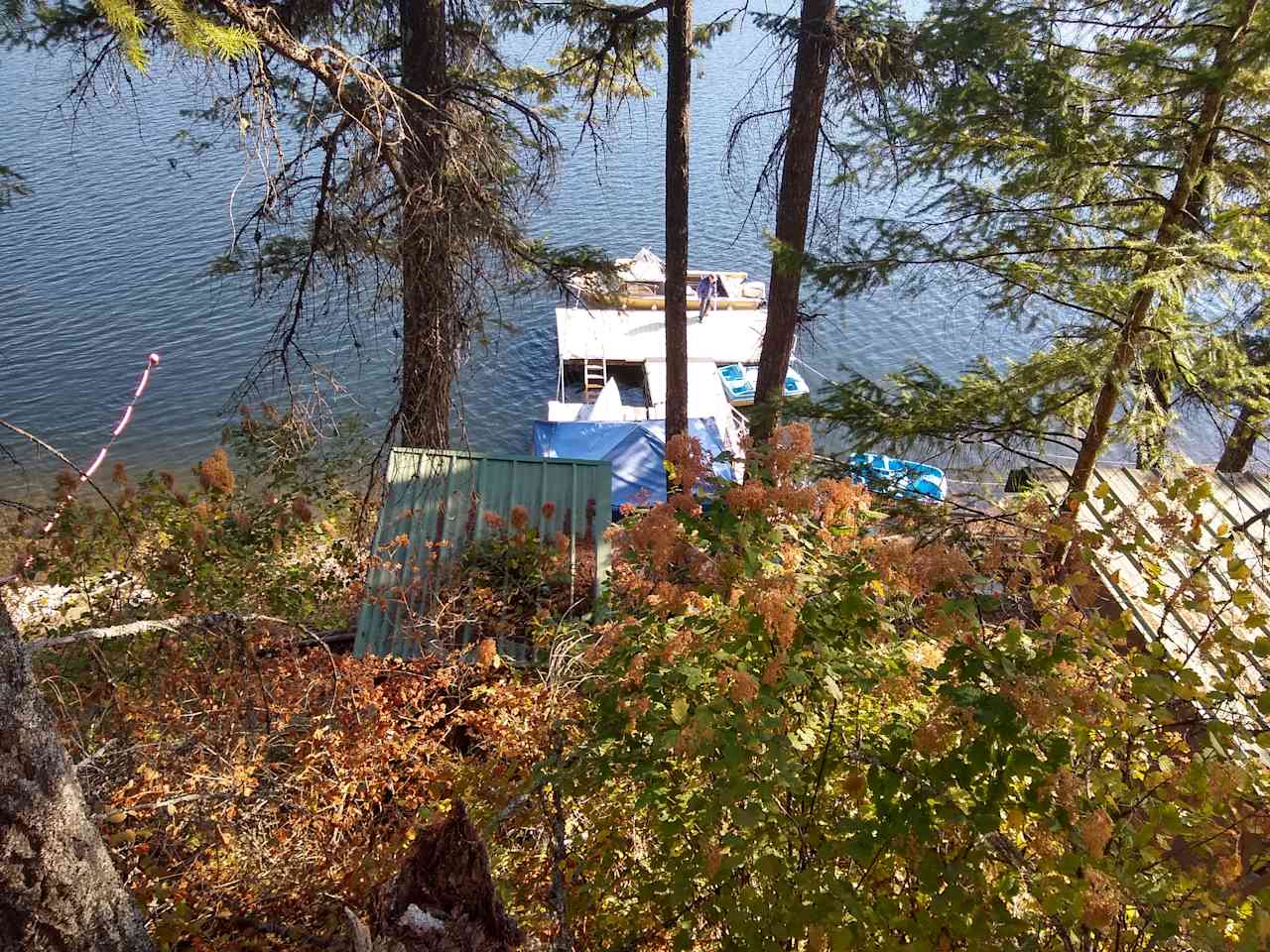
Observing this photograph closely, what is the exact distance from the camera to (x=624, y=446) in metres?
13.3

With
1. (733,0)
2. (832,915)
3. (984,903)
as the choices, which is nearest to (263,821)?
(832,915)

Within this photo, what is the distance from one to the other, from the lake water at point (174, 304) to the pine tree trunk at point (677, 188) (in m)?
6.30

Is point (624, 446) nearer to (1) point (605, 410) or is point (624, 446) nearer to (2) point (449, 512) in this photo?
(1) point (605, 410)

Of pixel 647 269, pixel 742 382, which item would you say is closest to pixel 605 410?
pixel 742 382

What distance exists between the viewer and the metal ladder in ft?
62.2

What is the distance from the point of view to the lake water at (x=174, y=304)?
→ 56.9ft

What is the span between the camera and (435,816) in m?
4.12

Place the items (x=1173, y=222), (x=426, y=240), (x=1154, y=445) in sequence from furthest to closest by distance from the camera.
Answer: (x=426, y=240) < (x=1154, y=445) < (x=1173, y=222)

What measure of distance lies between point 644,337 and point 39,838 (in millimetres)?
18870

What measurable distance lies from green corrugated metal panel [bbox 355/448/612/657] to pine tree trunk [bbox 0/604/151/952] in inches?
119

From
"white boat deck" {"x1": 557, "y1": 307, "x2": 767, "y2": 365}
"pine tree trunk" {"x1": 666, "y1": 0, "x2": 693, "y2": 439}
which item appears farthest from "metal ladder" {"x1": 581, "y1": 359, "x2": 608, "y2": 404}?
"pine tree trunk" {"x1": 666, "y1": 0, "x2": 693, "y2": 439}

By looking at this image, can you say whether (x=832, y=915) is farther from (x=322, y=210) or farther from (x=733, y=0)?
(x=733, y=0)

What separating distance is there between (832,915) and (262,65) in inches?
217

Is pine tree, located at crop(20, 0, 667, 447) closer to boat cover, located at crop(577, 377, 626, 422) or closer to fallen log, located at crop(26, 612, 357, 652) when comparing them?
fallen log, located at crop(26, 612, 357, 652)
